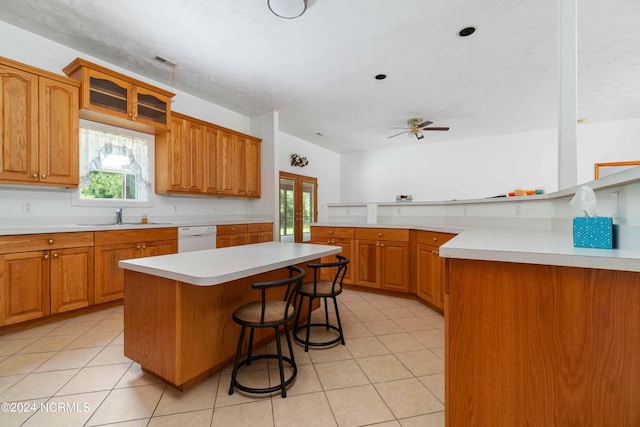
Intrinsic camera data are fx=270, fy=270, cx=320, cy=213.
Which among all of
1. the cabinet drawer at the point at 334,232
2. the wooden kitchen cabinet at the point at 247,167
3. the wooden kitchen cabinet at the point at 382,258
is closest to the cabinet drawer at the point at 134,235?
the wooden kitchen cabinet at the point at 247,167

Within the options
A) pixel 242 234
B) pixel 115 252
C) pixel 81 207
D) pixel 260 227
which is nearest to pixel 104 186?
pixel 81 207

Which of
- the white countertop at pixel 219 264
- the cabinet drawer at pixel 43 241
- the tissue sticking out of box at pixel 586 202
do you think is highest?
the tissue sticking out of box at pixel 586 202

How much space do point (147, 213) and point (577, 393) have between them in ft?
14.0

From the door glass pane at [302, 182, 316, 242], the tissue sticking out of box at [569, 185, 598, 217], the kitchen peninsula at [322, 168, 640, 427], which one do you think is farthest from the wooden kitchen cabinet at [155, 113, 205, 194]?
the tissue sticking out of box at [569, 185, 598, 217]

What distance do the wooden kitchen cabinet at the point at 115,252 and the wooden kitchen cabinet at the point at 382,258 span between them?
2506 millimetres

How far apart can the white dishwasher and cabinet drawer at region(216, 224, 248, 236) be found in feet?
0.34

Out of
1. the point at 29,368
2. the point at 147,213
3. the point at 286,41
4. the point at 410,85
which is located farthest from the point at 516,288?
the point at 147,213

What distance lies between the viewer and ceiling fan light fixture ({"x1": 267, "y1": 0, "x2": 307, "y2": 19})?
2.25m

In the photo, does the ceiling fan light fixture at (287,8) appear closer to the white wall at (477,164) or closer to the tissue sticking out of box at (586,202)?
the tissue sticking out of box at (586,202)

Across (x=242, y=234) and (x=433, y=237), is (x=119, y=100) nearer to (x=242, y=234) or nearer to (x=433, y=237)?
(x=242, y=234)

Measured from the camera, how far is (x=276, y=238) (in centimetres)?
486

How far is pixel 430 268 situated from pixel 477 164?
463cm

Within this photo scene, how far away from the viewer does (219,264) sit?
1.56 m

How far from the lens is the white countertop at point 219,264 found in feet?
4.29
